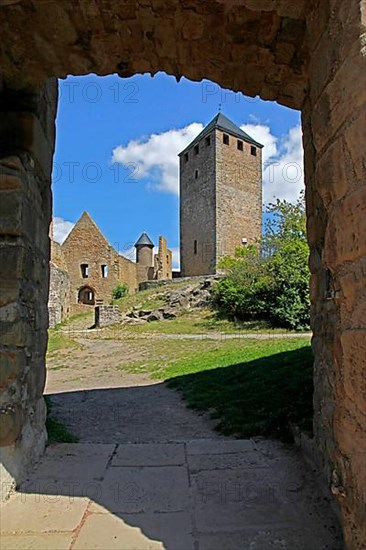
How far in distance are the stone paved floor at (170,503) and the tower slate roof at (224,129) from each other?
31.8 metres

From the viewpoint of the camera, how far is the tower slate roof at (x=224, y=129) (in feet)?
108

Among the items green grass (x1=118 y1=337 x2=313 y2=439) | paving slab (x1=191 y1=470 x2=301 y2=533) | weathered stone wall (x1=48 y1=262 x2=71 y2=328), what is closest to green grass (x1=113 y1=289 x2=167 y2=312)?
weathered stone wall (x1=48 y1=262 x2=71 y2=328)

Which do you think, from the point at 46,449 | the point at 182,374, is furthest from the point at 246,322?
the point at 46,449

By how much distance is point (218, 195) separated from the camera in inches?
1246

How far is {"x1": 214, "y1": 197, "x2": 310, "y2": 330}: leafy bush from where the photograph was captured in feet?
51.5

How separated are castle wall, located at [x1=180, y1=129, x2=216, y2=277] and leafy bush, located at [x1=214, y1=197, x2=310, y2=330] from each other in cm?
1158

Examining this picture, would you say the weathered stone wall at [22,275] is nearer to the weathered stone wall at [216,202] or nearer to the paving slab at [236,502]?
the paving slab at [236,502]

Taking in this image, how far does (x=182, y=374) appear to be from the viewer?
834cm

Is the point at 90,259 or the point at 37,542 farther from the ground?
the point at 90,259

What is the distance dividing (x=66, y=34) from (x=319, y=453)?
3.16 m

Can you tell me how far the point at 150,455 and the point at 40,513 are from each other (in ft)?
3.57

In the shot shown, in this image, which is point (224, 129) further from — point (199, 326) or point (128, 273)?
point (199, 326)

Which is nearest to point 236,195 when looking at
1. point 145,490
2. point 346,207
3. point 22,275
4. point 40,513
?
point 22,275

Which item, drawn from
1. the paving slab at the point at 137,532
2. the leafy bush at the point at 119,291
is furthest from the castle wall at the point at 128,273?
the paving slab at the point at 137,532
